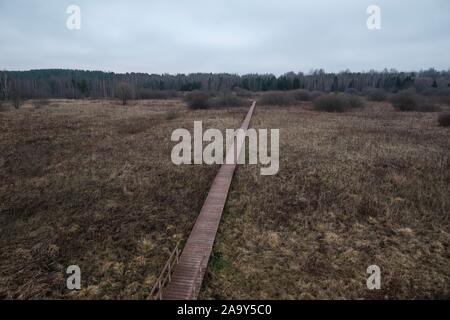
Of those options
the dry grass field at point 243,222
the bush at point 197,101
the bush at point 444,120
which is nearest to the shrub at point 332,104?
the bush at point 444,120

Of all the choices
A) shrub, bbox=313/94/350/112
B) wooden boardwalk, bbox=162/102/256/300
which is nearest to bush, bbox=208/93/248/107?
shrub, bbox=313/94/350/112

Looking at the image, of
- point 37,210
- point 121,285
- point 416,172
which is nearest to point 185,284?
point 121,285

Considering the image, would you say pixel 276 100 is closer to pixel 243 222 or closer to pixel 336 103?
pixel 336 103

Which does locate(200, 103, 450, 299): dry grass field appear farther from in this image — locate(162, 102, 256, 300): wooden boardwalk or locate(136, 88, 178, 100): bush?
locate(136, 88, 178, 100): bush

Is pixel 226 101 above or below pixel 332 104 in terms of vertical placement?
above

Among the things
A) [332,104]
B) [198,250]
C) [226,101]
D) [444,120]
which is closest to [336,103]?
[332,104]

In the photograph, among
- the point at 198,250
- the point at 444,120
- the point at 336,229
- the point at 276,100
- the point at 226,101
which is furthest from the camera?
the point at 276,100

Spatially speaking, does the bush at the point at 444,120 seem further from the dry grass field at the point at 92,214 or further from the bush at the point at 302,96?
the bush at the point at 302,96
